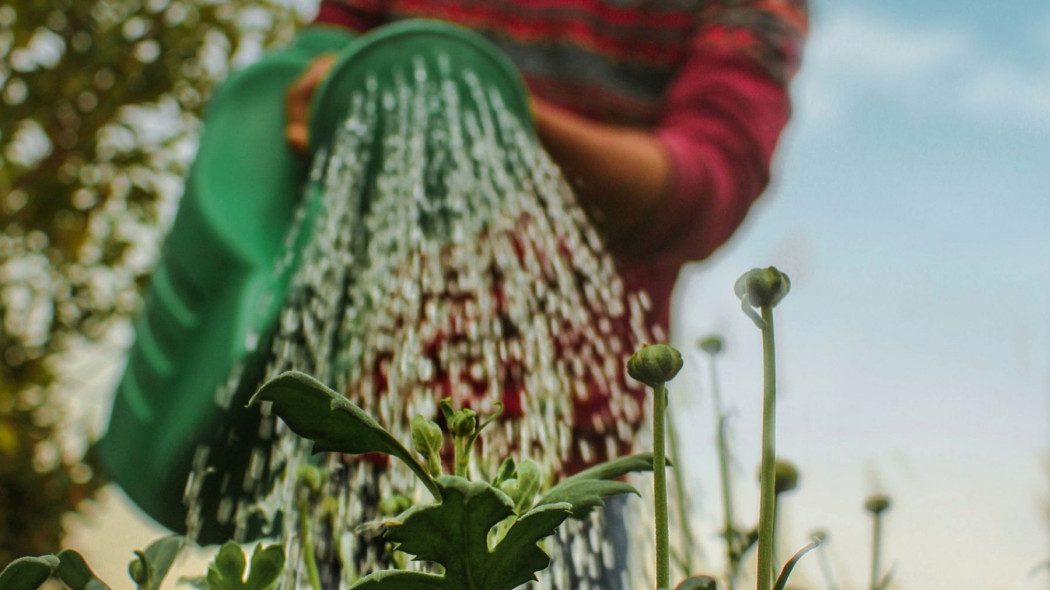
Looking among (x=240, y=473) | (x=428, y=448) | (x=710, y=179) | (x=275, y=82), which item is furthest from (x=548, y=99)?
(x=428, y=448)

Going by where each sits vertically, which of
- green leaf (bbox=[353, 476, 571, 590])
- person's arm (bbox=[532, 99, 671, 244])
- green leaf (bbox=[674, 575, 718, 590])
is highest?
person's arm (bbox=[532, 99, 671, 244])

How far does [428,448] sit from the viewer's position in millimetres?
252

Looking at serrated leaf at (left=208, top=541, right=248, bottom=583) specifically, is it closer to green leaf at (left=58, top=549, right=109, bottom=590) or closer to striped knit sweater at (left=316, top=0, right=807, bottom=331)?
green leaf at (left=58, top=549, right=109, bottom=590)

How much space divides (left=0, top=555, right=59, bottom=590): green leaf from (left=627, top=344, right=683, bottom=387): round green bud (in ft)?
0.46

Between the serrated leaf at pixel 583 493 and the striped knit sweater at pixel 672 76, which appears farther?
the striped knit sweater at pixel 672 76

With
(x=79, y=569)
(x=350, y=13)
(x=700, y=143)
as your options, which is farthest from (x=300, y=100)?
(x=79, y=569)

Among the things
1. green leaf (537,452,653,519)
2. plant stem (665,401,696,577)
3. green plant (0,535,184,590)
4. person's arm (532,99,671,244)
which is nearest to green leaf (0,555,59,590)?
green plant (0,535,184,590)

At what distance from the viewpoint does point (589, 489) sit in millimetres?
250

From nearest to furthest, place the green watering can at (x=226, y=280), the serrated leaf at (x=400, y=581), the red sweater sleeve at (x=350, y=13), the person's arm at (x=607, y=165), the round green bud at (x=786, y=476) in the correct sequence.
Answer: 1. the serrated leaf at (x=400, y=581)
2. the round green bud at (x=786, y=476)
3. the green watering can at (x=226, y=280)
4. the person's arm at (x=607, y=165)
5. the red sweater sleeve at (x=350, y=13)

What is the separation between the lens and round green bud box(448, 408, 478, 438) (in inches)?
10.0

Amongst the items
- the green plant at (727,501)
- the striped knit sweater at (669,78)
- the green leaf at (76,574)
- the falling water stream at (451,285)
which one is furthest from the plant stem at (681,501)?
the striped knit sweater at (669,78)

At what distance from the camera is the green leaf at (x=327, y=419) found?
0.73 feet

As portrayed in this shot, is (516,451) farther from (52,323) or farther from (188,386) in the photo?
(52,323)

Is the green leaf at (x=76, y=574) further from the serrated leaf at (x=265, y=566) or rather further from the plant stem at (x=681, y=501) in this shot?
the plant stem at (x=681, y=501)
